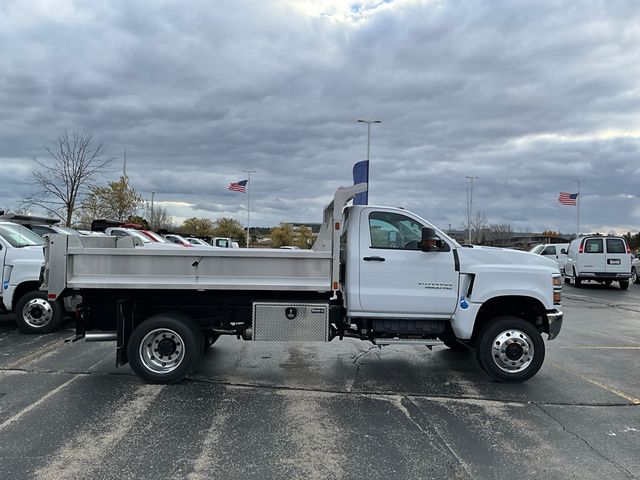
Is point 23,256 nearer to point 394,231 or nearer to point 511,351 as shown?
point 394,231

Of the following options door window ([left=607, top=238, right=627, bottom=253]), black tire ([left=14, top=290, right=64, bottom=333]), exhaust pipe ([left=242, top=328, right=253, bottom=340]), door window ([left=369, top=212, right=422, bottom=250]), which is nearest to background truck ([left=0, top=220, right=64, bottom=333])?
black tire ([left=14, top=290, right=64, bottom=333])

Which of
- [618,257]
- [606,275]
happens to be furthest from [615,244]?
[606,275]

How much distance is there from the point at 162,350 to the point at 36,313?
3912mm

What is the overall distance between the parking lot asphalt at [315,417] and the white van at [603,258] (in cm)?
1554

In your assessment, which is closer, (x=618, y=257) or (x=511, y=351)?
(x=511, y=351)

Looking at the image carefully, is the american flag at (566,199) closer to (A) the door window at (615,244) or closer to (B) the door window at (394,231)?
(A) the door window at (615,244)

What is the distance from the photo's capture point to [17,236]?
31.2ft

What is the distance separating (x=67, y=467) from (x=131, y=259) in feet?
8.43

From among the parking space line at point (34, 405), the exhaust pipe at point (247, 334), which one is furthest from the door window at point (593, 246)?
the parking space line at point (34, 405)

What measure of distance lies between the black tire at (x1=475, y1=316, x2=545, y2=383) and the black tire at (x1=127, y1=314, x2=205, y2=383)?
3.48m

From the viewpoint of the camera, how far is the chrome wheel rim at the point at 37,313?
8.69 m

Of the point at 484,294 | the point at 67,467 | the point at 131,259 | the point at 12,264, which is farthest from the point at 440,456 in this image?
the point at 12,264

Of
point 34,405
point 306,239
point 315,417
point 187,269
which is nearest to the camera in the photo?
point 315,417

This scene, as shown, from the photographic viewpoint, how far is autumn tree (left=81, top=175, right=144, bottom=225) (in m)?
31.4
